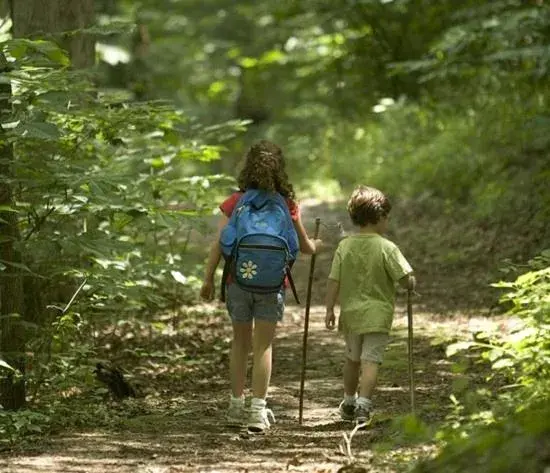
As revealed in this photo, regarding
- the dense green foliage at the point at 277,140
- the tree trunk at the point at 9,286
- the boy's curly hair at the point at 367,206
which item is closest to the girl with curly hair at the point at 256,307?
the boy's curly hair at the point at 367,206

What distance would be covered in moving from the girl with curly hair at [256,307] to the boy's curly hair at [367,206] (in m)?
0.37

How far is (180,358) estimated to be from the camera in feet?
33.4

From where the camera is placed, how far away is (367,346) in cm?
746

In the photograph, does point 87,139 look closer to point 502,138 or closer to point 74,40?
point 74,40

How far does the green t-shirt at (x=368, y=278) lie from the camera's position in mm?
7379

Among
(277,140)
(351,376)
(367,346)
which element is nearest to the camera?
(367,346)

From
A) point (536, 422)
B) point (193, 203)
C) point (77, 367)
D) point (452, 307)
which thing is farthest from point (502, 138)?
point (536, 422)

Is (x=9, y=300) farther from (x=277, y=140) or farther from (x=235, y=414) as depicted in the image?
(x=277, y=140)

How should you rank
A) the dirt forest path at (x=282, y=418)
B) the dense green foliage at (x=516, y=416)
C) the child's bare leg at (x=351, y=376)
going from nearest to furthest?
1. the dense green foliage at (x=516, y=416)
2. the dirt forest path at (x=282, y=418)
3. the child's bare leg at (x=351, y=376)

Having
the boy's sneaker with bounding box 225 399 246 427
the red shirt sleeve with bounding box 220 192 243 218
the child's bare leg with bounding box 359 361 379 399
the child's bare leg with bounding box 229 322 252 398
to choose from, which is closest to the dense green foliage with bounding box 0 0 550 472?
the child's bare leg with bounding box 359 361 379 399

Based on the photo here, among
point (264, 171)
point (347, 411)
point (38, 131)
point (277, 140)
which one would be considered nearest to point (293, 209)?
point (264, 171)

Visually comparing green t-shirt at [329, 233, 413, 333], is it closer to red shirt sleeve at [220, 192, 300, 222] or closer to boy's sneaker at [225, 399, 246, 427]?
red shirt sleeve at [220, 192, 300, 222]

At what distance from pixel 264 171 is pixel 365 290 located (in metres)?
1.03

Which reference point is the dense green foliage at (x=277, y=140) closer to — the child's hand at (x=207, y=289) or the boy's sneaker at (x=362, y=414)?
the boy's sneaker at (x=362, y=414)
